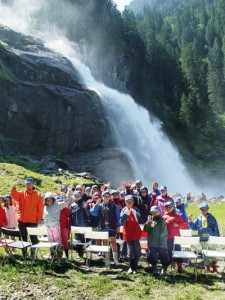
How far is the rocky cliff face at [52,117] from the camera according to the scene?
34.1 m

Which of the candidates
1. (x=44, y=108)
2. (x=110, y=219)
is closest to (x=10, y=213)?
(x=110, y=219)

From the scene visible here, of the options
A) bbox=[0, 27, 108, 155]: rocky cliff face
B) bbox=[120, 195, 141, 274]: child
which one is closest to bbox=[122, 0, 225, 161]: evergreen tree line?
bbox=[0, 27, 108, 155]: rocky cliff face

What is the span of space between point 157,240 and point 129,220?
0.91 metres

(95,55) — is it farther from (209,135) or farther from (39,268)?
(39,268)

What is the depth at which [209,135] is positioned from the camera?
185 ft

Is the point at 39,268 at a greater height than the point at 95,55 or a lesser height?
lesser

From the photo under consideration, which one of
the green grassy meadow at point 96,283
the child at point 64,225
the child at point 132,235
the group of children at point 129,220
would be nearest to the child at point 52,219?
the group of children at point 129,220

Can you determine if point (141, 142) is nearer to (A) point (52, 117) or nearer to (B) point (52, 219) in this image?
(A) point (52, 117)

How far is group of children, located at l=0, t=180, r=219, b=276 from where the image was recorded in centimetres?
902

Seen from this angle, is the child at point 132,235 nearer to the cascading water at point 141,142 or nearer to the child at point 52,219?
the child at point 52,219

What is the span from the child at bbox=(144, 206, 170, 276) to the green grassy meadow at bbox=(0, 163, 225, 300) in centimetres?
35

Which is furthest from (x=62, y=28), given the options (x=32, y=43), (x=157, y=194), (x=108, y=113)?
(x=157, y=194)

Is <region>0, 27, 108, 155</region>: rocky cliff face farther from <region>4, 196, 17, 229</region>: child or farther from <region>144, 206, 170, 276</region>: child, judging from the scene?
<region>144, 206, 170, 276</region>: child

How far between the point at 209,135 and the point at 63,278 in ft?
168
